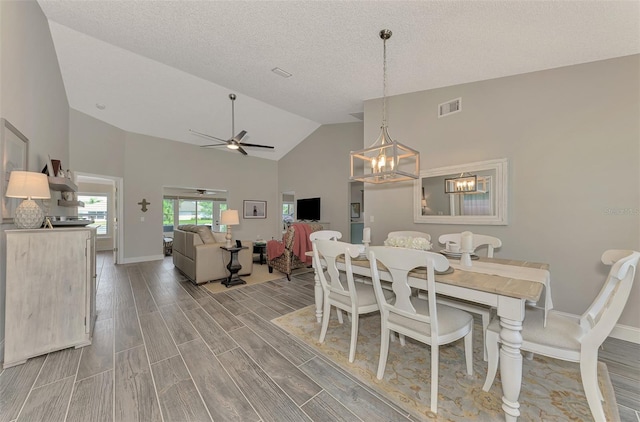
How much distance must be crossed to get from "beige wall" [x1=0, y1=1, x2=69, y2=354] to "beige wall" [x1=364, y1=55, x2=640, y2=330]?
15.6ft

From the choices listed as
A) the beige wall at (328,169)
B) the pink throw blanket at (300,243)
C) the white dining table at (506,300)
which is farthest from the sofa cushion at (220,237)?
the white dining table at (506,300)

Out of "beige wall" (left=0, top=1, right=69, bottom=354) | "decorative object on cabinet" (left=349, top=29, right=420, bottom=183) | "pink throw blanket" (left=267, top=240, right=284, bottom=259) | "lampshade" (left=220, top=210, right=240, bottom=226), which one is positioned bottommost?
"pink throw blanket" (left=267, top=240, right=284, bottom=259)

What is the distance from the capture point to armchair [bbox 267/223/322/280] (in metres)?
4.31

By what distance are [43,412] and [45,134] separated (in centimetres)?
338

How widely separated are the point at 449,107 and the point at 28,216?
15.8ft

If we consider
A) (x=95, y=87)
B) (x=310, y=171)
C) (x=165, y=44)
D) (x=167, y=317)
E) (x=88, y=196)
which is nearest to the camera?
(x=167, y=317)

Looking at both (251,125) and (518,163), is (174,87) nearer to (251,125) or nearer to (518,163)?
(251,125)

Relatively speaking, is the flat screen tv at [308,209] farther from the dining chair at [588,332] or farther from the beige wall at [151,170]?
the dining chair at [588,332]

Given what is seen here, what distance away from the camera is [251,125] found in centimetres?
591

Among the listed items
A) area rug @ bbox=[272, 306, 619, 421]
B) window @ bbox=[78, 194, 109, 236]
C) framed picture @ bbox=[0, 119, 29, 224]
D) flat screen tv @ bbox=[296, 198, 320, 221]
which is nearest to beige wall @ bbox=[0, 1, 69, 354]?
framed picture @ bbox=[0, 119, 29, 224]

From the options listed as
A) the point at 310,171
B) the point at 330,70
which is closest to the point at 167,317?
the point at 330,70

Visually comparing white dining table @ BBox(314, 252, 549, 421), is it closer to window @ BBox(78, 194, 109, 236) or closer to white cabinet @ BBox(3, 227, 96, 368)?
white cabinet @ BBox(3, 227, 96, 368)

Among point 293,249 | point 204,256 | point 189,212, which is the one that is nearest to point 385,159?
point 293,249

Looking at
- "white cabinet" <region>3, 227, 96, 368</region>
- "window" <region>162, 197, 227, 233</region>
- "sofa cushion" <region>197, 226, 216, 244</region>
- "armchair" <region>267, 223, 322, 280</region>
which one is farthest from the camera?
"window" <region>162, 197, 227, 233</region>
